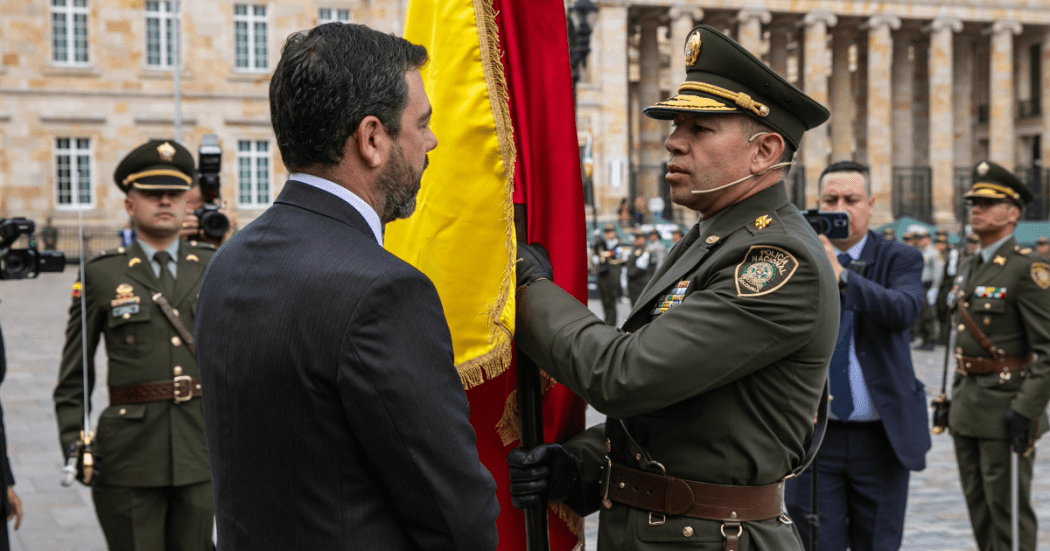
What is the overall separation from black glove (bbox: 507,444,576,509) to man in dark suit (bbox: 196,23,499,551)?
0.59 metres

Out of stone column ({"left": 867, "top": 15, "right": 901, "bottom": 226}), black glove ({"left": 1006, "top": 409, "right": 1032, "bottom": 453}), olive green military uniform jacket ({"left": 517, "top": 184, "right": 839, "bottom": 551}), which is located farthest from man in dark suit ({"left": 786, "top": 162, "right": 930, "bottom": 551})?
stone column ({"left": 867, "top": 15, "right": 901, "bottom": 226})

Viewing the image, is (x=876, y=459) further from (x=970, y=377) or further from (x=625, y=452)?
(x=625, y=452)

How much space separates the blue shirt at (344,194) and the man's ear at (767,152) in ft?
3.74

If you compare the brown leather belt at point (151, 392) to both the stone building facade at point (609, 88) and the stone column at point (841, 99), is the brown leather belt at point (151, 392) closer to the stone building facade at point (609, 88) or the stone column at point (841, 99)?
the stone building facade at point (609, 88)

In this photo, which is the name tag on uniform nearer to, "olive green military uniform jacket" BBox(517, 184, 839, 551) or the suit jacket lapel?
the suit jacket lapel

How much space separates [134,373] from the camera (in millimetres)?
4305

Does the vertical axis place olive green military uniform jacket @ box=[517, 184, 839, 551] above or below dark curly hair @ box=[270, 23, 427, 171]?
below

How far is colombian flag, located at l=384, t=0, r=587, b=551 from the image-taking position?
7.75 feet

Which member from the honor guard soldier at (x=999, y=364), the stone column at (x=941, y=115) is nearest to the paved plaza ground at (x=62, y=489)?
the honor guard soldier at (x=999, y=364)

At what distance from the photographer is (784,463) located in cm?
240

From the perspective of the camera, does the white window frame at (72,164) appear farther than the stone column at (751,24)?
No

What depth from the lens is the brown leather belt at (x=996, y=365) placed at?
215 inches

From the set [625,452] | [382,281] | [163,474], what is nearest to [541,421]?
[625,452]

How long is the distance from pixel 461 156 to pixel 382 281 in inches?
35.3
